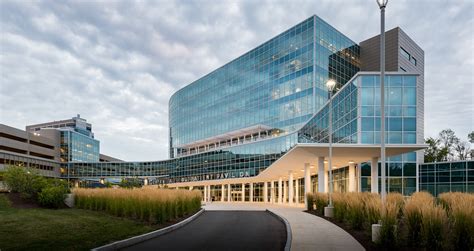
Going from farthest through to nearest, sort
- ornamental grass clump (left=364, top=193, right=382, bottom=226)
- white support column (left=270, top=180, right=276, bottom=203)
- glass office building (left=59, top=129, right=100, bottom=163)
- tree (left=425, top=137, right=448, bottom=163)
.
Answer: glass office building (left=59, top=129, right=100, bottom=163), tree (left=425, top=137, right=448, bottom=163), white support column (left=270, top=180, right=276, bottom=203), ornamental grass clump (left=364, top=193, right=382, bottom=226)

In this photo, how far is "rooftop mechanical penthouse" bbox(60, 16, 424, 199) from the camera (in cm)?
2880

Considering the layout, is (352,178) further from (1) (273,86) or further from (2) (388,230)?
(1) (273,86)

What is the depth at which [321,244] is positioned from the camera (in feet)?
33.3

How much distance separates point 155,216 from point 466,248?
11819mm

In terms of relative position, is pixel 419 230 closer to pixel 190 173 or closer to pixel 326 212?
pixel 326 212

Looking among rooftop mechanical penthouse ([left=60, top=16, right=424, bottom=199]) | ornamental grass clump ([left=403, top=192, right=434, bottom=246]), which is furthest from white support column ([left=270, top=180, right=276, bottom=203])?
ornamental grass clump ([left=403, top=192, right=434, bottom=246])

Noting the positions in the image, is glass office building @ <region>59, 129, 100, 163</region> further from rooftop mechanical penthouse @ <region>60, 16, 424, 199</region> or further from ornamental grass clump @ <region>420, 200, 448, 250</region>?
ornamental grass clump @ <region>420, 200, 448, 250</region>

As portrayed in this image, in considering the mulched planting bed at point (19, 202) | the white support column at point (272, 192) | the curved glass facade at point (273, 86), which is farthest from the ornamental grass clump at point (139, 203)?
the curved glass facade at point (273, 86)

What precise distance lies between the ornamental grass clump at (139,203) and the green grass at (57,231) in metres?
0.89

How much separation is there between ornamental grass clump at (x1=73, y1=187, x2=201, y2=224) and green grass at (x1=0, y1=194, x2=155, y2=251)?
888 mm

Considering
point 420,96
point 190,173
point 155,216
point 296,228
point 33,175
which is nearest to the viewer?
point 296,228

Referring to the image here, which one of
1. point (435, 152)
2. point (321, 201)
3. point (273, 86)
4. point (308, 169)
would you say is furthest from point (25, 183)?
point (435, 152)

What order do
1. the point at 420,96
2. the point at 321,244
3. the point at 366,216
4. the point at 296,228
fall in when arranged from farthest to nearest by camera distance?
the point at 420,96
the point at 296,228
the point at 366,216
the point at 321,244

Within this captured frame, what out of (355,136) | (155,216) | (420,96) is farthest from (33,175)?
(420,96)
